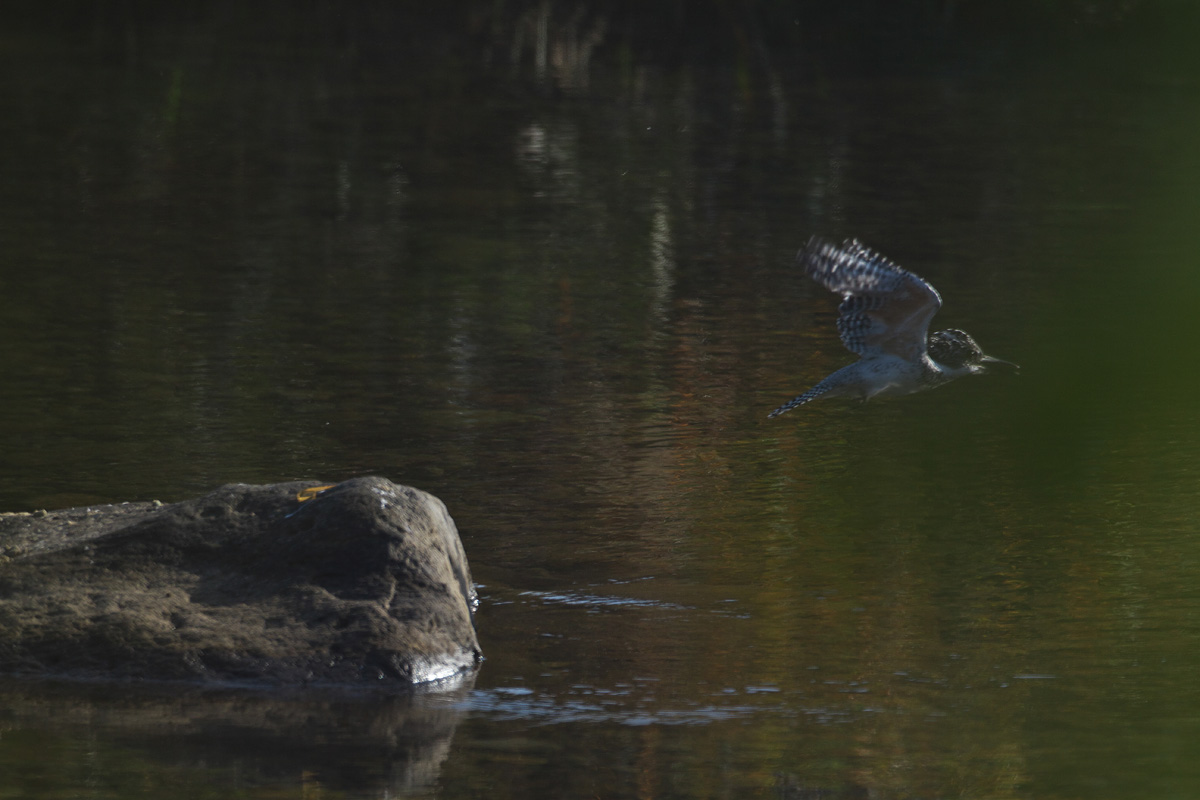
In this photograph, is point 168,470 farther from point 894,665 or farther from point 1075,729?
point 1075,729

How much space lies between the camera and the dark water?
498cm

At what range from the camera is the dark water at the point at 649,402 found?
196 inches

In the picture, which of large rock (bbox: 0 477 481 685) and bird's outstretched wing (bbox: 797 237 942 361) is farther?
bird's outstretched wing (bbox: 797 237 942 361)

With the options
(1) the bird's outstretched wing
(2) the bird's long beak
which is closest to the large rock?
(1) the bird's outstretched wing

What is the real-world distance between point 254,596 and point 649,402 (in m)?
4.71

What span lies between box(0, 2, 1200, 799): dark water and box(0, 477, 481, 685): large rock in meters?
0.17

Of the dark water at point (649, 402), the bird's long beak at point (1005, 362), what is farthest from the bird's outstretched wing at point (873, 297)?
the bird's long beak at point (1005, 362)

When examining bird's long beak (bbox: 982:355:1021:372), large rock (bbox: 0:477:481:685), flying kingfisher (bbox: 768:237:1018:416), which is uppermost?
bird's long beak (bbox: 982:355:1021:372)

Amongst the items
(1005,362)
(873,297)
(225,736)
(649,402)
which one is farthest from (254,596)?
(649,402)

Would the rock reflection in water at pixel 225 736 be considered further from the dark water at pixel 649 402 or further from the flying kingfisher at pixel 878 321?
the flying kingfisher at pixel 878 321

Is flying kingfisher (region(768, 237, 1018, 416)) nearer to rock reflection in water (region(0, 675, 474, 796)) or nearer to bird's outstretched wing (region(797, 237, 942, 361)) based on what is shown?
bird's outstretched wing (region(797, 237, 942, 361))

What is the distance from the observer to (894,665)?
6.16 metres

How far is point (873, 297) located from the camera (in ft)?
23.0

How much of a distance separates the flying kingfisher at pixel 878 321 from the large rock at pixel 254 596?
6.17 ft
